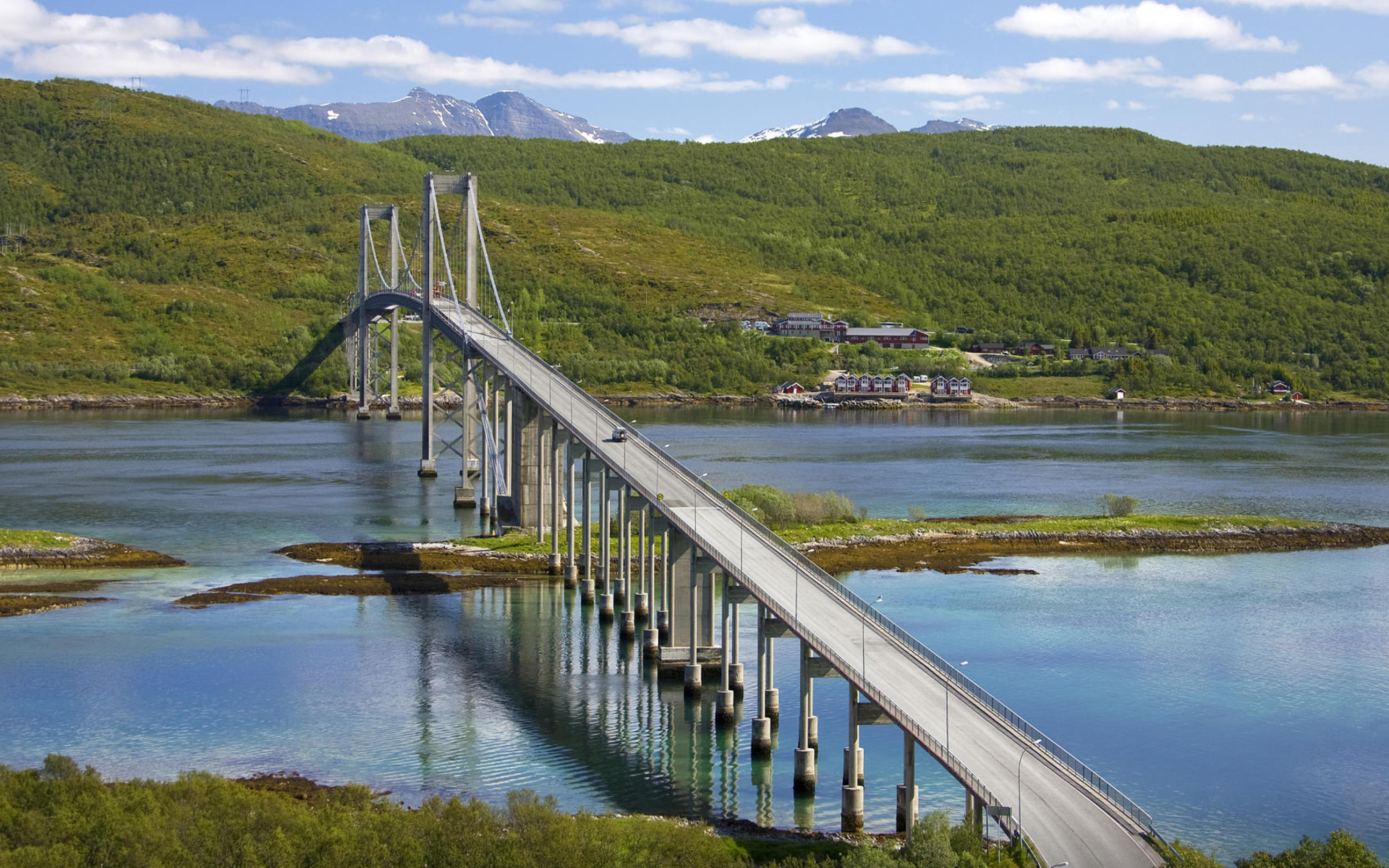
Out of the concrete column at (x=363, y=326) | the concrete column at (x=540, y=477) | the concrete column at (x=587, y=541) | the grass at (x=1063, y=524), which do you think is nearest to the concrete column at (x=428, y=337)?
the concrete column at (x=540, y=477)

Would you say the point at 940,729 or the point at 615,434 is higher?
the point at 615,434

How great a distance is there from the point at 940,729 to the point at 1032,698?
10755 mm

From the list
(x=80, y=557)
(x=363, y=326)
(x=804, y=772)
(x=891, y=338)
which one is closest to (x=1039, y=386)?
(x=891, y=338)

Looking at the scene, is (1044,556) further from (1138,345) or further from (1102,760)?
(1138,345)

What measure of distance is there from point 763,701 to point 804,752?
2.80m

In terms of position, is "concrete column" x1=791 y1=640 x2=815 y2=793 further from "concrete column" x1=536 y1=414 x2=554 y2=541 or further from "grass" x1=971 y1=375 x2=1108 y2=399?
"grass" x1=971 y1=375 x2=1108 y2=399

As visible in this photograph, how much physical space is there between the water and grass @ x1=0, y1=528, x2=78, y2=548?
317 cm

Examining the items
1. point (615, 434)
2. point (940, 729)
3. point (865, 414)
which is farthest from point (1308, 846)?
point (865, 414)

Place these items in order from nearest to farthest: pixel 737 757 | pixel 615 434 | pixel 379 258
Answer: pixel 737 757, pixel 615 434, pixel 379 258

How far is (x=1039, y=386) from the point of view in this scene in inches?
6437

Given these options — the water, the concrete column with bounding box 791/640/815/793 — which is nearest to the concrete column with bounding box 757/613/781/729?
the water

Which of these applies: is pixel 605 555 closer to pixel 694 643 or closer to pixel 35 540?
pixel 694 643

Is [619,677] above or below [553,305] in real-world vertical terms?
below

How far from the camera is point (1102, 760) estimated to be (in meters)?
30.3
